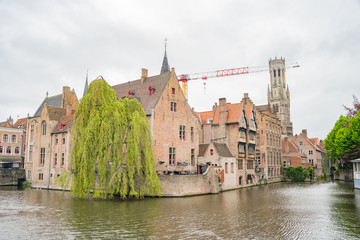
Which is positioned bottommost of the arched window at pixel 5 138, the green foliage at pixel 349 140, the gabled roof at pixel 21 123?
the green foliage at pixel 349 140

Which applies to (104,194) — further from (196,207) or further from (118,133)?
(196,207)

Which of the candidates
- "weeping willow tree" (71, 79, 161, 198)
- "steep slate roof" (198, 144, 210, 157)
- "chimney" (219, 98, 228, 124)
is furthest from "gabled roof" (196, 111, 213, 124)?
"weeping willow tree" (71, 79, 161, 198)

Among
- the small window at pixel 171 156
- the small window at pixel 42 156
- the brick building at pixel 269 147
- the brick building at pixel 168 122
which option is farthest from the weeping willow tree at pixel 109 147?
the brick building at pixel 269 147

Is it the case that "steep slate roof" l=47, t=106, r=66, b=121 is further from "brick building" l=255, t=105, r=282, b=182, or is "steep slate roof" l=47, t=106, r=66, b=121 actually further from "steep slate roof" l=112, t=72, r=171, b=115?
"brick building" l=255, t=105, r=282, b=182

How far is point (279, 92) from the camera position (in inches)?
5664

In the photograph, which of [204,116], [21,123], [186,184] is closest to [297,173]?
[204,116]

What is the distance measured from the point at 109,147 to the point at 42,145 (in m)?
22.0

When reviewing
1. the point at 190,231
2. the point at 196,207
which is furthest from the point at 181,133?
the point at 190,231

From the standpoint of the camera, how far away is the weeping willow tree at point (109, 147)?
87.8ft

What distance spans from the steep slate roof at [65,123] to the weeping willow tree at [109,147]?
556 inches

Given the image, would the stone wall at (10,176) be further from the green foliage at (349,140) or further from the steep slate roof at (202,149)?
the green foliage at (349,140)

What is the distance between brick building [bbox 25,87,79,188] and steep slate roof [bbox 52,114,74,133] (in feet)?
1.72

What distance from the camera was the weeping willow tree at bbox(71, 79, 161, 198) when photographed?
26.8 meters

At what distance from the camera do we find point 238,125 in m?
45.1
